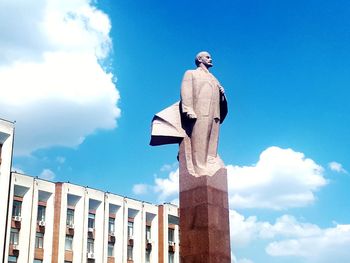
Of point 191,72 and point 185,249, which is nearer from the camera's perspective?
point 185,249

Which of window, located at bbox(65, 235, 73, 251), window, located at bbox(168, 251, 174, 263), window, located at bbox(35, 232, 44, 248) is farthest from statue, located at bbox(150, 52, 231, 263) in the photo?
window, located at bbox(168, 251, 174, 263)

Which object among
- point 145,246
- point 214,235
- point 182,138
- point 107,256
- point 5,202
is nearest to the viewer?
point 214,235

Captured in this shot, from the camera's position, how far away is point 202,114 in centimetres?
1210

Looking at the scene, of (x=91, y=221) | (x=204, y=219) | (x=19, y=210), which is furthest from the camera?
(x=91, y=221)

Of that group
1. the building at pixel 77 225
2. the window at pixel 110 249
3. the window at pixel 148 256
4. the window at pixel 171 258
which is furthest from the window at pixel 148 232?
the window at pixel 110 249

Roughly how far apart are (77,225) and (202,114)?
2366 cm

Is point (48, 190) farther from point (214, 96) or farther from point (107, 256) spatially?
point (214, 96)

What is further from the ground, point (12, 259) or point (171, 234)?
point (171, 234)

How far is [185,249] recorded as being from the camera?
11.0 meters

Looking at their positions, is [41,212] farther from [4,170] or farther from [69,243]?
[4,170]

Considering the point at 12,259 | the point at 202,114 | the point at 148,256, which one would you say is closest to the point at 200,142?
the point at 202,114

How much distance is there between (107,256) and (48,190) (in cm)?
603

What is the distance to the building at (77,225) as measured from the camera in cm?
3123

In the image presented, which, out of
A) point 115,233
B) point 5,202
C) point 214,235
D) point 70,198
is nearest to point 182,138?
point 214,235
